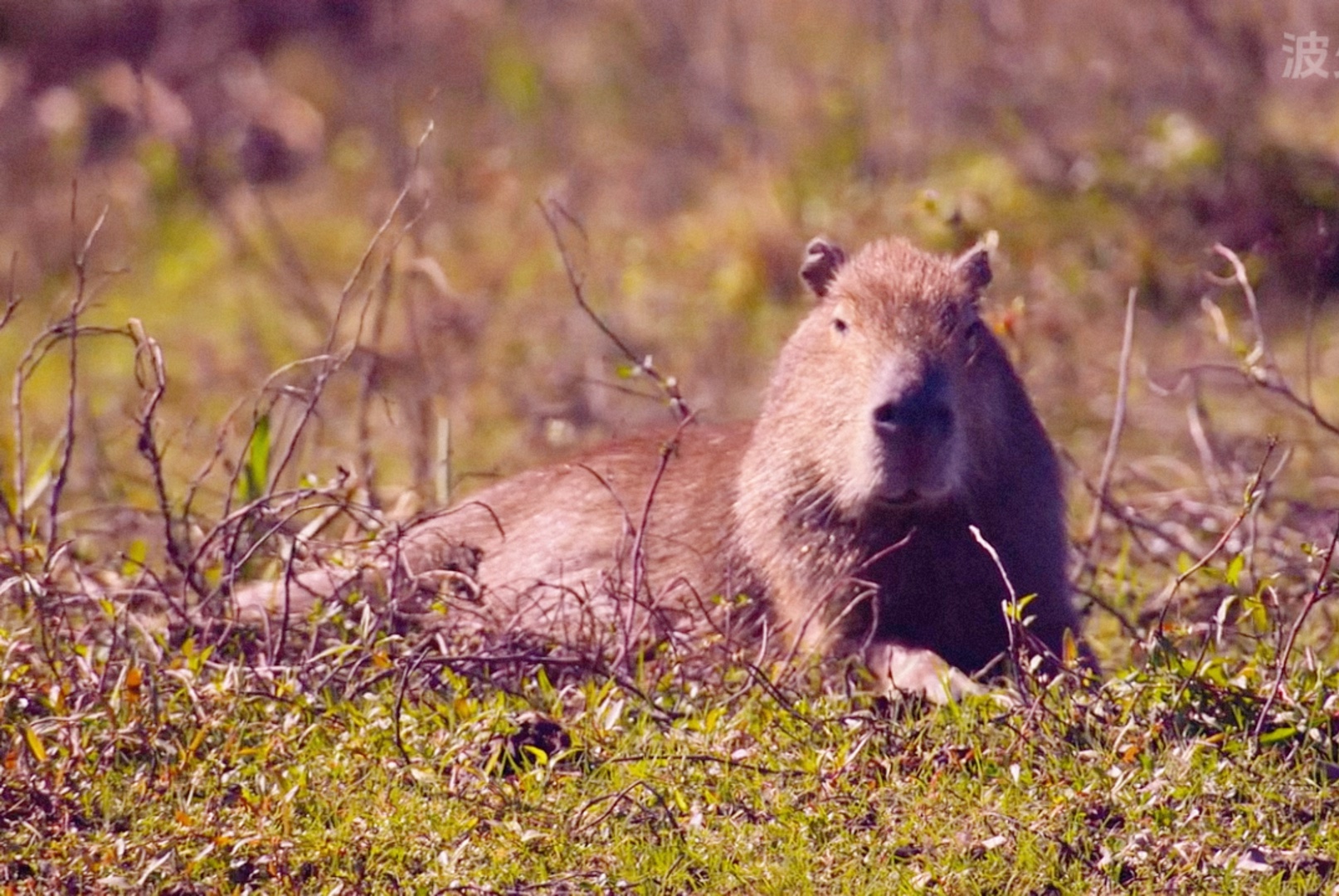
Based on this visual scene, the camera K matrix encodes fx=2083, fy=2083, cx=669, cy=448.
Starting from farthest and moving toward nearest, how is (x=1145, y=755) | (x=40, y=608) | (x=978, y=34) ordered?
(x=978, y=34) < (x=40, y=608) < (x=1145, y=755)

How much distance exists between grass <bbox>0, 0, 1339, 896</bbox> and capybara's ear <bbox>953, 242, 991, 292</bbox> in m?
0.58

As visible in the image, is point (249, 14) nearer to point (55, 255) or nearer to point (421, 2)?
point (421, 2)

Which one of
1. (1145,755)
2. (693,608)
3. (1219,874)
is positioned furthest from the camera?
(693,608)

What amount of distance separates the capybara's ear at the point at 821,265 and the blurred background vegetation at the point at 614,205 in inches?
29.0

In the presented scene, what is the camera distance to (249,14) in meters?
13.4

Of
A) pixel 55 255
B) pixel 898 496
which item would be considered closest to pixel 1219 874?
pixel 898 496

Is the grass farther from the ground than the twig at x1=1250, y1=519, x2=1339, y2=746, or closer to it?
closer to it

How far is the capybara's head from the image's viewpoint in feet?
14.0

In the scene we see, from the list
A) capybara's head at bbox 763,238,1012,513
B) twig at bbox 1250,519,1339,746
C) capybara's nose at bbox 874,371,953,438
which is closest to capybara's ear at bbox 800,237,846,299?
capybara's head at bbox 763,238,1012,513

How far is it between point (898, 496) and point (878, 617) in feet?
1.11

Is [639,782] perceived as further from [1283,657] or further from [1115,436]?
[1115,436]

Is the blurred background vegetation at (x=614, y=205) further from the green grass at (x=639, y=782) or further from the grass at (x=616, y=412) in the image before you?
the green grass at (x=639, y=782)

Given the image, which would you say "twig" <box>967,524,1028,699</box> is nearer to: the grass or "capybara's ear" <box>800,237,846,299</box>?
the grass

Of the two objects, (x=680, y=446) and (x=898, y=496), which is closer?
(x=898, y=496)
